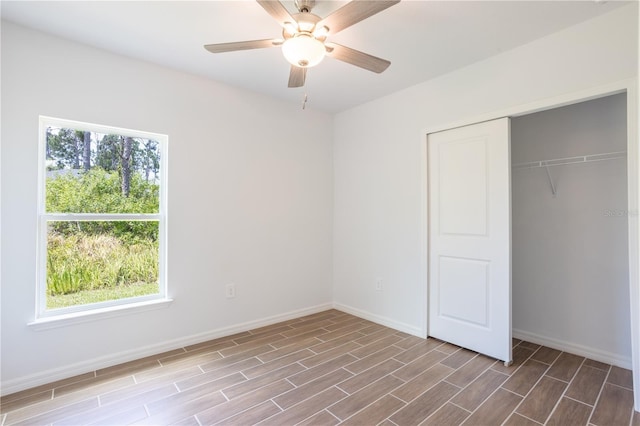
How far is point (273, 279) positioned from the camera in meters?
3.64

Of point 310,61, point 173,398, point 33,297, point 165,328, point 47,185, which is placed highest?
point 310,61

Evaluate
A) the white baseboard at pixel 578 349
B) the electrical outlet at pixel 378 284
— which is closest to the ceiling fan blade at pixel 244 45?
the electrical outlet at pixel 378 284

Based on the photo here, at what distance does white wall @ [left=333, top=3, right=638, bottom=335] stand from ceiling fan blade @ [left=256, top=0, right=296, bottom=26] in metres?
1.90

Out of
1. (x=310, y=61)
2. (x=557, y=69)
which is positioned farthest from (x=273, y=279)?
(x=557, y=69)

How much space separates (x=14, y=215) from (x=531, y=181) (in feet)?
14.3

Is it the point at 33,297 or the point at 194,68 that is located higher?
the point at 194,68

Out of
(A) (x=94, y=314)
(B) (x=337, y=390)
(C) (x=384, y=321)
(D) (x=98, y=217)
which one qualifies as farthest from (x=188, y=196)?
(C) (x=384, y=321)

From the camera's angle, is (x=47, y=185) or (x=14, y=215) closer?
(x=14, y=215)

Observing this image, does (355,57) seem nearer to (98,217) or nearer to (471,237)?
(471,237)

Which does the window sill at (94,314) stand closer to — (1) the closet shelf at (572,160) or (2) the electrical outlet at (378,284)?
(2) the electrical outlet at (378,284)

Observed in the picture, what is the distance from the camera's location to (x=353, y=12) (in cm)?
162

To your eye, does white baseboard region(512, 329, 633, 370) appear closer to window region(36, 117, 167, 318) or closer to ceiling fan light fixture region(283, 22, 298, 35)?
ceiling fan light fixture region(283, 22, 298, 35)

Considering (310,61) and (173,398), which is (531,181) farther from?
(173,398)

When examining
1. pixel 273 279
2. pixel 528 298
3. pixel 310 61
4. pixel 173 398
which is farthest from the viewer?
pixel 273 279
